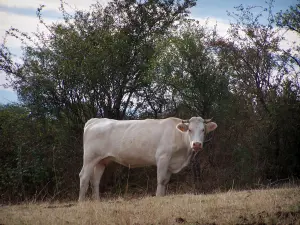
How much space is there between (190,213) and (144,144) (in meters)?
5.14

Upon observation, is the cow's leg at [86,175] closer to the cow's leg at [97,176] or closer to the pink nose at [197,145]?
the cow's leg at [97,176]

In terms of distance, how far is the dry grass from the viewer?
680cm

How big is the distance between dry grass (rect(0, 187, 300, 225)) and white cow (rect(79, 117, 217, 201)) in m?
3.21

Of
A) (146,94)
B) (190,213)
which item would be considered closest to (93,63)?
(146,94)

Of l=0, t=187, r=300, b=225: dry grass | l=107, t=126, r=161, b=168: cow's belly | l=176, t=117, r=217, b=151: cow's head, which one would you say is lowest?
l=0, t=187, r=300, b=225: dry grass

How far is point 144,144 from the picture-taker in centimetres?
1233

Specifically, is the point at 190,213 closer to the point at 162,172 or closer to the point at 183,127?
the point at 162,172

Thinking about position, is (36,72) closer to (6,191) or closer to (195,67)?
(6,191)

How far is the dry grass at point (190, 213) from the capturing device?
268 inches

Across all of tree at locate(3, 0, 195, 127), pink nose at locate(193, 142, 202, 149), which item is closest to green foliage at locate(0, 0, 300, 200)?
tree at locate(3, 0, 195, 127)

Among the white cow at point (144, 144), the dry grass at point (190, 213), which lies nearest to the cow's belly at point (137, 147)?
the white cow at point (144, 144)

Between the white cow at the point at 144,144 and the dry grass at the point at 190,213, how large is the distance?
3.21 meters

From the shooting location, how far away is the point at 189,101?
575 inches

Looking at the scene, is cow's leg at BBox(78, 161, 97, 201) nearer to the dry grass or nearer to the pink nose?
the pink nose
